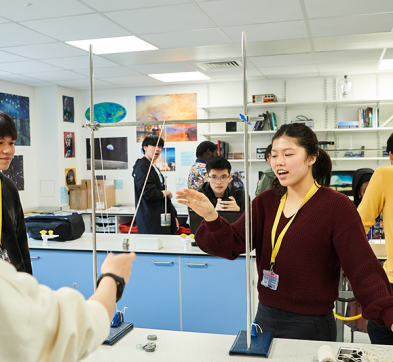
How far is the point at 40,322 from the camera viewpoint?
0.71 m

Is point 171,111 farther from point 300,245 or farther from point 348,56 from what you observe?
point 300,245

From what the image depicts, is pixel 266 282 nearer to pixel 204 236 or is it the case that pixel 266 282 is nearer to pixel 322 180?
pixel 204 236

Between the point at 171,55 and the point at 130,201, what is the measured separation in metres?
2.84

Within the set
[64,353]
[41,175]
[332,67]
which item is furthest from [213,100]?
[64,353]

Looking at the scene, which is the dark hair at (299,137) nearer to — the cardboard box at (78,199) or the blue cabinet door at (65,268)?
the blue cabinet door at (65,268)

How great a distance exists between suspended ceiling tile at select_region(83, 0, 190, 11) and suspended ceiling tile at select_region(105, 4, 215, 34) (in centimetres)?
7

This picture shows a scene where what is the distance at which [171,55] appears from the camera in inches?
168

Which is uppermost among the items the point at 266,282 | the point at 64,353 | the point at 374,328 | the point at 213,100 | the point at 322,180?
the point at 213,100

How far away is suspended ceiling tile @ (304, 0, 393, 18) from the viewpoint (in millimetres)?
2820

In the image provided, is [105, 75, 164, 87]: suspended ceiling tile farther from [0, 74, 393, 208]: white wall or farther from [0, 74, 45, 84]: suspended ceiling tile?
[0, 74, 45, 84]: suspended ceiling tile

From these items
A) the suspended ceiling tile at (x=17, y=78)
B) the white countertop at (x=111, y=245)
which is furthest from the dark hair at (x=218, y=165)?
the suspended ceiling tile at (x=17, y=78)

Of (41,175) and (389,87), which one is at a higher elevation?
(389,87)

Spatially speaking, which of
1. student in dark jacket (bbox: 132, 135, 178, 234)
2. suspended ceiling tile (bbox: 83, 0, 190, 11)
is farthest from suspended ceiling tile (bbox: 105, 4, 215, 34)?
student in dark jacket (bbox: 132, 135, 178, 234)

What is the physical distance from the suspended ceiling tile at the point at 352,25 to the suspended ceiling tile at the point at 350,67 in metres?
1.43
